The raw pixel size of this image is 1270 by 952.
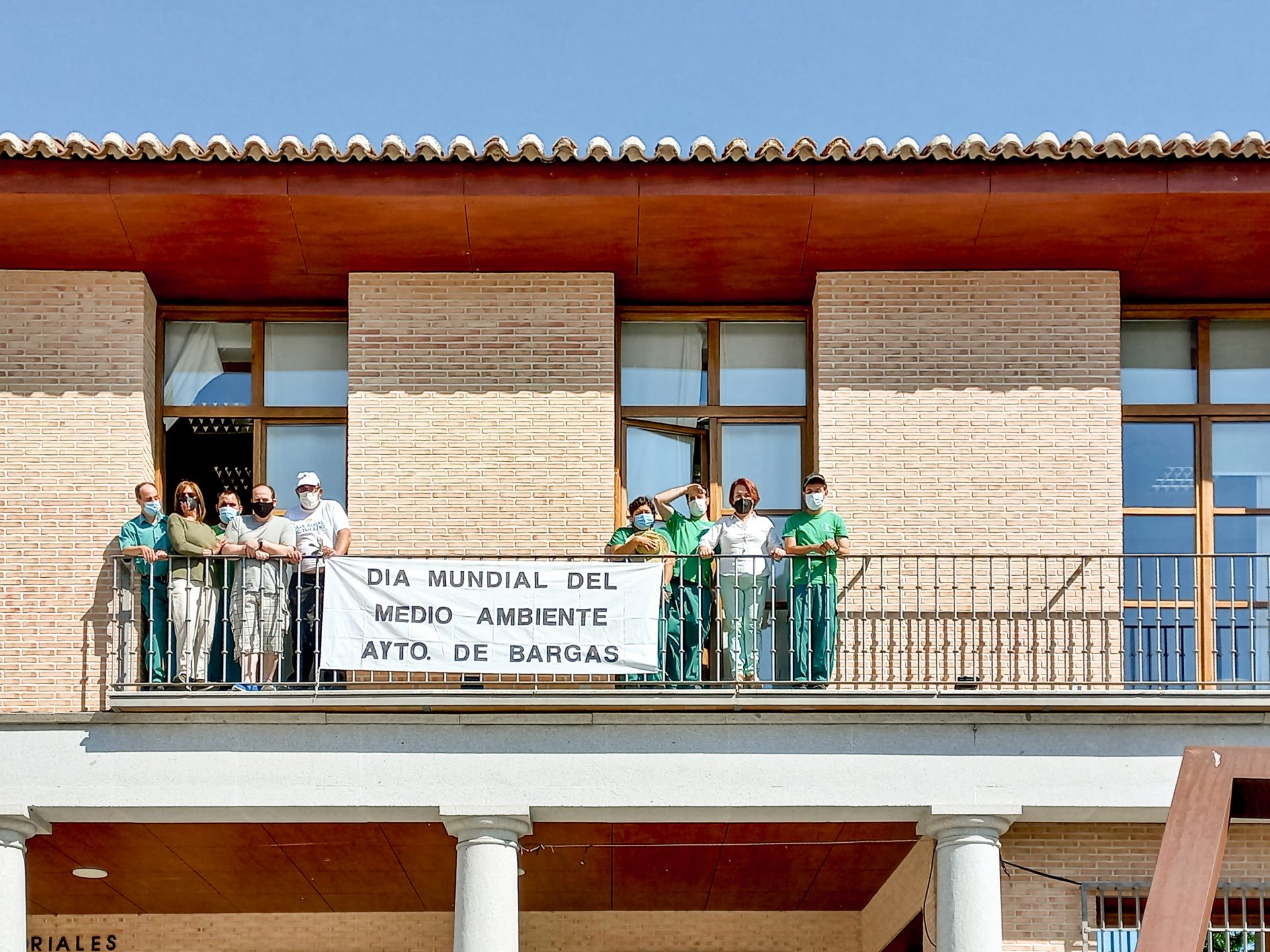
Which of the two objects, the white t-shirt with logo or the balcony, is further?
the white t-shirt with logo

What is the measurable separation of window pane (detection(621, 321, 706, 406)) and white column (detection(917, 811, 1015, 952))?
4293mm

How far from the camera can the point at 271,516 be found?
1438cm

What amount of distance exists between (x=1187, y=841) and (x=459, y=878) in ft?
17.2

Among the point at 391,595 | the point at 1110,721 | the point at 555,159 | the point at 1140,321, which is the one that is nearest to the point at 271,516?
the point at 391,595

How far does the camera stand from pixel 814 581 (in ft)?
46.6

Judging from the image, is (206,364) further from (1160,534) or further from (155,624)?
(1160,534)

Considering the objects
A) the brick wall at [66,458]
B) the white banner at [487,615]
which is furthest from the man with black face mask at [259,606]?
the brick wall at [66,458]

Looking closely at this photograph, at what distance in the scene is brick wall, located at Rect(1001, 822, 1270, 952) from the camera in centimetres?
1440

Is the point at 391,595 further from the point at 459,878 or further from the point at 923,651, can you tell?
the point at 923,651

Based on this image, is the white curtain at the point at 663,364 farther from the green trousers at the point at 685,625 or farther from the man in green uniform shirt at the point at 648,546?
the green trousers at the point at 685,625

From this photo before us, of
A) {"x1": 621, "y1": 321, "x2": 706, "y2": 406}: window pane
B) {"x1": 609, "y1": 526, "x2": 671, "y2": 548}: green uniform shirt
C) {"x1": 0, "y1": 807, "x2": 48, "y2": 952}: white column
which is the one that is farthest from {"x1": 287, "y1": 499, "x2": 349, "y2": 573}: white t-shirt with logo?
{"x1": 621, "y1": 321, "x2": 706, "y2": 406}: window pane

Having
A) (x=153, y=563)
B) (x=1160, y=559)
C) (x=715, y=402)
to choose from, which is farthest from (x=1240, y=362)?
(x=153, y=563)

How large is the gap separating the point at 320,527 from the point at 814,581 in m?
3.59

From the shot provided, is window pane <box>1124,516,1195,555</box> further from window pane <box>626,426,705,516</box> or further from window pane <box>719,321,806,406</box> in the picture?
window pane <box>626,426,705,516</box>
